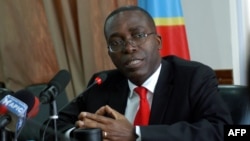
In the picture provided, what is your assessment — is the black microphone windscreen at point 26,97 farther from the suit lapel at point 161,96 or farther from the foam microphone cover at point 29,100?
the suit lapel at point 161,96

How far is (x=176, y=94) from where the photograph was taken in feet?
6.30

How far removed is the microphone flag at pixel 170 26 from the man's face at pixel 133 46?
94cm

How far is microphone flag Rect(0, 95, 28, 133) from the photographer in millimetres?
1200

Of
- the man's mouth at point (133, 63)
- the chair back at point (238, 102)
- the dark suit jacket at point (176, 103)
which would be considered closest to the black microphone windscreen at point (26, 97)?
the dark suit jacket at point (176, 103)

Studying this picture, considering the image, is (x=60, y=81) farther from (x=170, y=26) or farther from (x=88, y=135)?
(x=170, y=26)

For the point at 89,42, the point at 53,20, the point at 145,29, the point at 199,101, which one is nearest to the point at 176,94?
the point at 199,101

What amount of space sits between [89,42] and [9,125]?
1.87 metres

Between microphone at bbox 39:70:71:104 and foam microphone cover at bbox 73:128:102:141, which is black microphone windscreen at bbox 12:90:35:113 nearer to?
microphone at bbox 39:70:71:104

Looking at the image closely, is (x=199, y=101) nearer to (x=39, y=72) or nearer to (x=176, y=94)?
(x=176, y=94)

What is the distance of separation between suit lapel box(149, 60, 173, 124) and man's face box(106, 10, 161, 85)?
0.22 feet

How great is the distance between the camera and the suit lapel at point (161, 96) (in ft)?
6.21

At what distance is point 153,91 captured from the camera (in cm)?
196

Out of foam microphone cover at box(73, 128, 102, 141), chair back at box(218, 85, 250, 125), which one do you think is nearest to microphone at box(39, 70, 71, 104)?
foam microphone cover at box(73, 128, 102, 141)

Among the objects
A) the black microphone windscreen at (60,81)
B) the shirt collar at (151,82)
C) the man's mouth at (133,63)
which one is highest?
the black microphone windscreen at (60,81)
